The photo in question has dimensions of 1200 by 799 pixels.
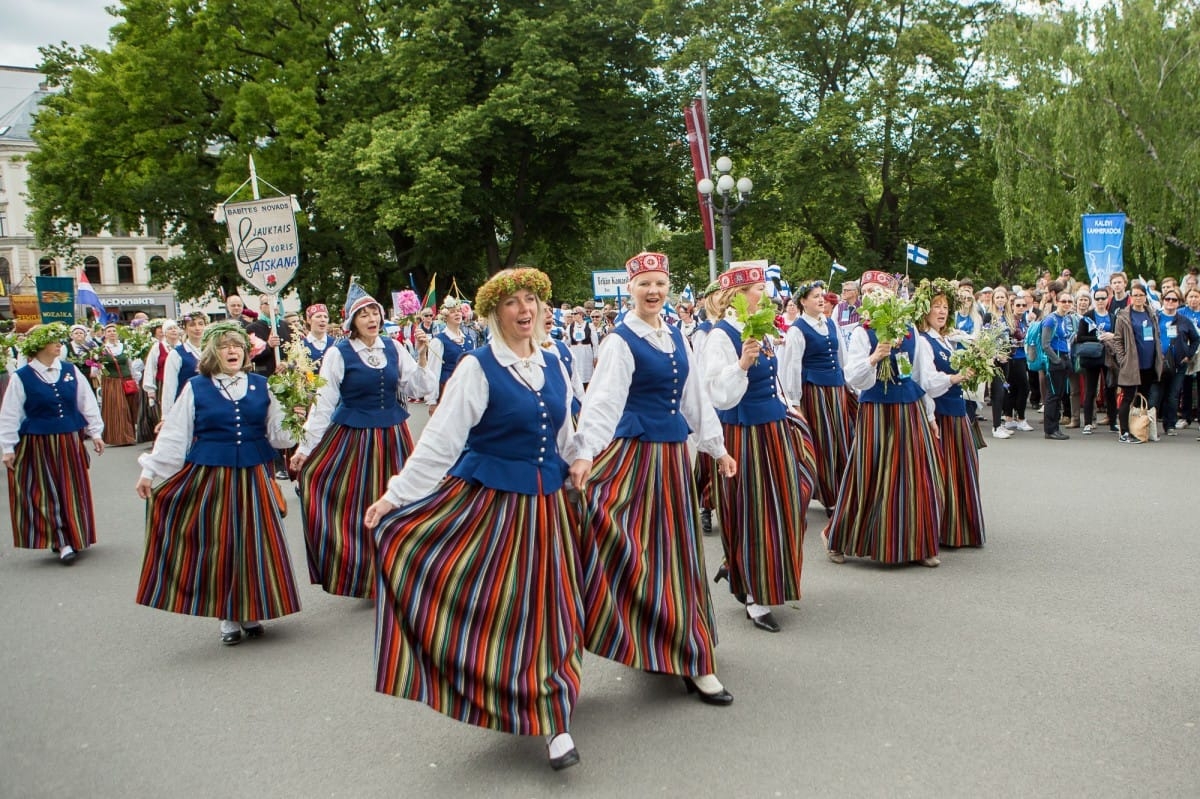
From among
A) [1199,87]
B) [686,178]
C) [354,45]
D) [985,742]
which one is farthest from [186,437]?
[354,45]

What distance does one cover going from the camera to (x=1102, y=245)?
632 inches

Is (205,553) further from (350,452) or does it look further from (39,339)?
(39,339)

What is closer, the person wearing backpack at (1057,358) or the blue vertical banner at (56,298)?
the person wearing backpack at (1057,358)

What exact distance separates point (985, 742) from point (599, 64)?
26.6 m

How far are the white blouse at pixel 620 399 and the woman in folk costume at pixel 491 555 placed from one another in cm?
26

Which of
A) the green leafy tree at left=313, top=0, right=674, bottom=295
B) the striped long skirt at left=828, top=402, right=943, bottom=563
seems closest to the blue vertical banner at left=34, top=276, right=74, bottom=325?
the green leafy tree at left=313, top=0, right=674, bottom=295

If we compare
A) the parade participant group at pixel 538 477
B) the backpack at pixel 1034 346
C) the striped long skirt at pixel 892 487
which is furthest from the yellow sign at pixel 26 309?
the striped long skirt at pixel 892 487

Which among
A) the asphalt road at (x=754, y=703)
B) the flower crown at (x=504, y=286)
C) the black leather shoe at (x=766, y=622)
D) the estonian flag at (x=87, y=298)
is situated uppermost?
the estonian flag at (x=87, y=298)

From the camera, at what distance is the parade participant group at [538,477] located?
4023 millimetres

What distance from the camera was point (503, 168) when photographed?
1188 inches

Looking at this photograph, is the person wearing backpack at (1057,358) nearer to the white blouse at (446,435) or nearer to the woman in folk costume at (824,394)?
the woman in folk costume at (824,394)

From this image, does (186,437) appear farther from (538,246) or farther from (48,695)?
(538,246)

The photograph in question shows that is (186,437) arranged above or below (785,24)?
below

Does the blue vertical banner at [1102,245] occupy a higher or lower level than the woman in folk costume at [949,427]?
higher
